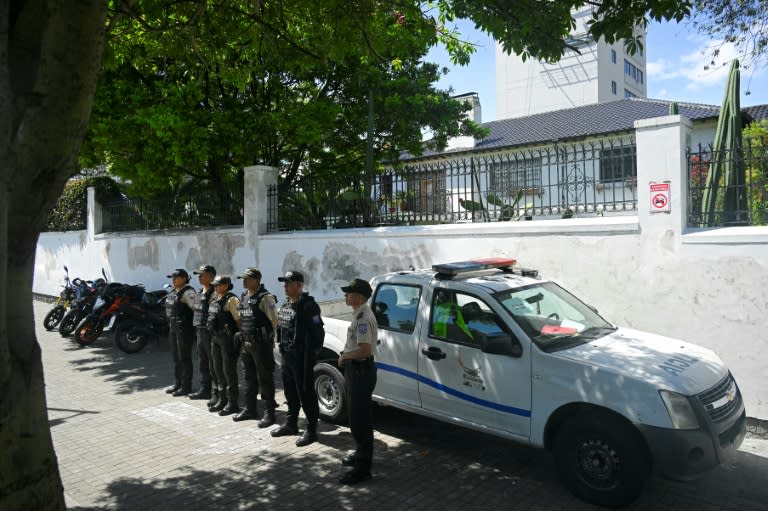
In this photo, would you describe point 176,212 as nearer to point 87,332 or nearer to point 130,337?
point 87,332

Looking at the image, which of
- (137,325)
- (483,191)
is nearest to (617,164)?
(483,191)

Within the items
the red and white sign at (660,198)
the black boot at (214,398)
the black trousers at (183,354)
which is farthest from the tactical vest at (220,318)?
the red and white sign at (660,198)

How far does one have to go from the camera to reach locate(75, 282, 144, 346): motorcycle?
34.9 ft

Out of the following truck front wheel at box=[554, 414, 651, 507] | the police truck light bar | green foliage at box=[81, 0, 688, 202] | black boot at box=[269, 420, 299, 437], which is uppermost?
green foliage at box=[81, 0, 688, 202]

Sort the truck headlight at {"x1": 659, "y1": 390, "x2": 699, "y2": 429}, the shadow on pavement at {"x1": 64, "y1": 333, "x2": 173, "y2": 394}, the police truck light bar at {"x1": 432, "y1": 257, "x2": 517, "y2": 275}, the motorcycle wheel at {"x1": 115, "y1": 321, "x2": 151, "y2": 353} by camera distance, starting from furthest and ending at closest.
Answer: the motorcycle wheel at {"x1": 115, "y1": 321, "x2": 151, "y2": 353}, the shadow on pavement at {"x1": 64, "y1": 333, "x2": 173, "y2": 394}, the police truck light bar at {"x1": 432, "y1": 257, "x2": 517, "y2": 275}, the truck headlight at {"x1": 659, "y1": 390, "x2": 699, "y2": 429}

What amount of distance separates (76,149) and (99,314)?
8570 mm

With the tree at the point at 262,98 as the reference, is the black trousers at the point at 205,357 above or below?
below

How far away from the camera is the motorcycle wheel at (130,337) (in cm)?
1032

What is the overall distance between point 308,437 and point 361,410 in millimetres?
1142

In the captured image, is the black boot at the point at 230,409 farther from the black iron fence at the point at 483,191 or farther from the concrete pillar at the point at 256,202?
the concrete pillar at the point at 256,202

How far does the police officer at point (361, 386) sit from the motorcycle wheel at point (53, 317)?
10530 millimetres

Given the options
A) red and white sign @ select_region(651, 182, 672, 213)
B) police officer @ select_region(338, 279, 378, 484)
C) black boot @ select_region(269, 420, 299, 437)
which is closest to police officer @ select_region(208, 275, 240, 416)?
black boot @ select_region(269, 420, 299, 437)

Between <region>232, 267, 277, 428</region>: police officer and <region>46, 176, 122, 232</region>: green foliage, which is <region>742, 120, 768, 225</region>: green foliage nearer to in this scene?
<region>232, 267, 277, 428</region>: police officer

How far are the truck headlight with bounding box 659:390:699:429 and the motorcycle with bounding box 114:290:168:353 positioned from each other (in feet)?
29.9
